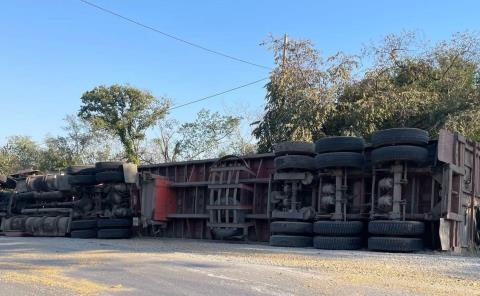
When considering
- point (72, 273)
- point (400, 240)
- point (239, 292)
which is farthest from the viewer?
point (400, 240)

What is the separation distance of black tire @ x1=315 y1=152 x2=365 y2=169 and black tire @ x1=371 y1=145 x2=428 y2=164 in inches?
29.4

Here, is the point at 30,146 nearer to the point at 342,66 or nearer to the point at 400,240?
the point at 342,66

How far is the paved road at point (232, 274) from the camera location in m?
6.07

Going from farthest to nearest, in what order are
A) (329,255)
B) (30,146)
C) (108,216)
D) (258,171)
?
(30,146)
(108,216)
(258,171)
(329,255)

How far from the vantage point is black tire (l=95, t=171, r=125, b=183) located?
16156 mm

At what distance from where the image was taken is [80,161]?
152 feet

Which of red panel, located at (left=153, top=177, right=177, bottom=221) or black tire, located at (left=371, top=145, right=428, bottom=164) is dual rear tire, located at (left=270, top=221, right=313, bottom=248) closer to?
black tire, located at (left=371, top=145, right=428, bottom=164)

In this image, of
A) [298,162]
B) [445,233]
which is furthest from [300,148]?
[445,233]

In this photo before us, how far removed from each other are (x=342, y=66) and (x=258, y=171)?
11.2 m

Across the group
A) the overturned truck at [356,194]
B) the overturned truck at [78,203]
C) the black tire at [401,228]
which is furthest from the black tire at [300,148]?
the overturned truck at [78,203]

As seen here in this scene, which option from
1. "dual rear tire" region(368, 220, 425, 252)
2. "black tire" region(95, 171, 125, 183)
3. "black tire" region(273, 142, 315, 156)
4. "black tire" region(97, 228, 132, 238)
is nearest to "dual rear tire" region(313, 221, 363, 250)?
"dual rear tire" region(368, 220, 425, 252)

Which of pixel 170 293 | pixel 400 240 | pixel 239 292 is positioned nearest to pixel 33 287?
pixel 170 293

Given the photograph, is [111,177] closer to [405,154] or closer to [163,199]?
[163,199]

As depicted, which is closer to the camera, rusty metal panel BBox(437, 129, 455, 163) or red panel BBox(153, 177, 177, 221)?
rusty metal panel BBox(437, 129, 455, 163)
